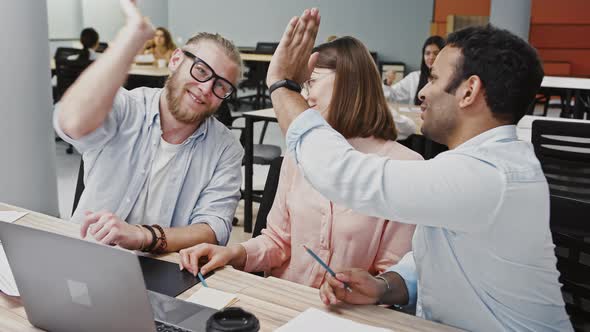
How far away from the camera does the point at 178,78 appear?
6.33 ft

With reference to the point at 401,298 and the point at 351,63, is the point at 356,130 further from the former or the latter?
the point at 401,298

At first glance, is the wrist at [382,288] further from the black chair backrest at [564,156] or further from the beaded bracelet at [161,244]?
the black chair backrest at [564,156]

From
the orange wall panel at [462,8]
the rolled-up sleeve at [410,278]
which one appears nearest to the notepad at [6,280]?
the rolled-up sleeve at [410,278]

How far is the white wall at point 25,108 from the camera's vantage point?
3316 mm

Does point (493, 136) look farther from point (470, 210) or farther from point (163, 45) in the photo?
point (163, 45)

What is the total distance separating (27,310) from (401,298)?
85cm

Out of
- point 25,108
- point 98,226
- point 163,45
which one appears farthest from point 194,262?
point 163,45

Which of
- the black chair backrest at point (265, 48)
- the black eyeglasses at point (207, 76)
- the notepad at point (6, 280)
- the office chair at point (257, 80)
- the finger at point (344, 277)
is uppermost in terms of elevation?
the black eyeglasses at point (207, 76)

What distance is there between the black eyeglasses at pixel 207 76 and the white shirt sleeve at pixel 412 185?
78cm

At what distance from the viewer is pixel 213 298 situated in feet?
4.50

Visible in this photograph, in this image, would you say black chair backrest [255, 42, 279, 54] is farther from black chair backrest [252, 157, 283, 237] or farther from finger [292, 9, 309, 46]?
finger [292, 9, 309, 46]

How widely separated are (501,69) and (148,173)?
1181 mm

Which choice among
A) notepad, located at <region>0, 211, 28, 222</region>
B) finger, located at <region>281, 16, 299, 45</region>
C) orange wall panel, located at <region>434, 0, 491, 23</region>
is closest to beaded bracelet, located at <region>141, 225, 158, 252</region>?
notepad, located at <region>0, 211, 28, 222</region>

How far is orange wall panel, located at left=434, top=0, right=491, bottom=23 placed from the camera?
10.0m
